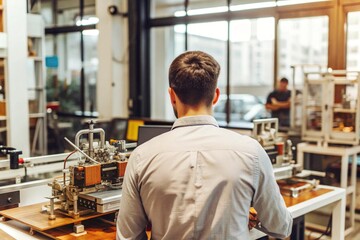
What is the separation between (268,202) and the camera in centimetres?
146

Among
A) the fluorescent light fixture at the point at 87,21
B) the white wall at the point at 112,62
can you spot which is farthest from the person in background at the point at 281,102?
the fluorescent light fixture at the point at 87,21

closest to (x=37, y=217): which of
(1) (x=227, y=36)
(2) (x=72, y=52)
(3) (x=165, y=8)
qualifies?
(1) (x=227, y=36)

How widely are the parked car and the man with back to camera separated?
4.69m

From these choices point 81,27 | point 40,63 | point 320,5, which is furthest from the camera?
point 81,27

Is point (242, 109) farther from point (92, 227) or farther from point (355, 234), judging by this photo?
point (92, 227)

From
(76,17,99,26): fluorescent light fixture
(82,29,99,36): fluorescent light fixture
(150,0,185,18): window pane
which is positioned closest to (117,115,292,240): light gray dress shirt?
(150,0,185,18): window pane

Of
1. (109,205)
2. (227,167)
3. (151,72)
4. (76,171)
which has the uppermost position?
(151,72)

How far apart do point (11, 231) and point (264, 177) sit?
124cm

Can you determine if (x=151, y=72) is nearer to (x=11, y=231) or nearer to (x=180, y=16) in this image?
(x=180, y=16)

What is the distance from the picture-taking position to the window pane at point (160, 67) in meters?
6.61

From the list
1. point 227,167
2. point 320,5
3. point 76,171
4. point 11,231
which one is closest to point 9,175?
point 11,231

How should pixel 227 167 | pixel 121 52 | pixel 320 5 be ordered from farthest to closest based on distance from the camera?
pixel 121 52 < pixel 320 5 < pixel 227 167

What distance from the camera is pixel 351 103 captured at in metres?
4.18

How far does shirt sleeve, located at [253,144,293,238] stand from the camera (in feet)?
4.61
